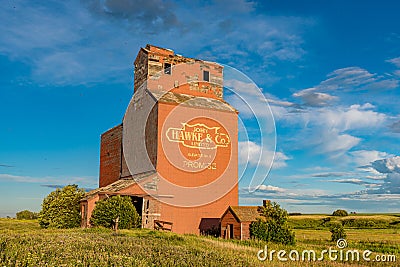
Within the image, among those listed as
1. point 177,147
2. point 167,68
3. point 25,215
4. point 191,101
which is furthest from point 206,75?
point 25,215

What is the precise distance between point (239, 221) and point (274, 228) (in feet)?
7.54

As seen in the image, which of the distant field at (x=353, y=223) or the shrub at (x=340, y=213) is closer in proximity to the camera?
the distant field at (x=353, y=223)

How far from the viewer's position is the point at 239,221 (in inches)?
1032

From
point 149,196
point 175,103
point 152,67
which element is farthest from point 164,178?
point 152,67

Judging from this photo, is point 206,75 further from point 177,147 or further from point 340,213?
point 340,213

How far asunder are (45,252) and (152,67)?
2421cm

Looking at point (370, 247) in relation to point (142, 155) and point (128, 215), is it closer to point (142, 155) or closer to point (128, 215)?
point (128, 215)

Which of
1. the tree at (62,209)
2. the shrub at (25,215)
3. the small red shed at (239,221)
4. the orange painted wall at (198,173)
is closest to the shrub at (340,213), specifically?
the orange painted wall at (198,173)

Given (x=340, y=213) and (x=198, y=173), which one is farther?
(x=340, y=213)

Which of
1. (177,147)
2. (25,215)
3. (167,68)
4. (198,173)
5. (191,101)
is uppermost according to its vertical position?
(167,68)

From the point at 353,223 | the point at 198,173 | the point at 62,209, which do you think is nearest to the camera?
the point at 198,173

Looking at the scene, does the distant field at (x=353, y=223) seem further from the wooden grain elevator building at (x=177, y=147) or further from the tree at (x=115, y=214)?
the tree at (x=115, y=214)

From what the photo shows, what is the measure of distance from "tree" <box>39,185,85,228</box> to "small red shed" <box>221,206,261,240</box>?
459 inches

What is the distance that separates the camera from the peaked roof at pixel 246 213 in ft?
86.4
